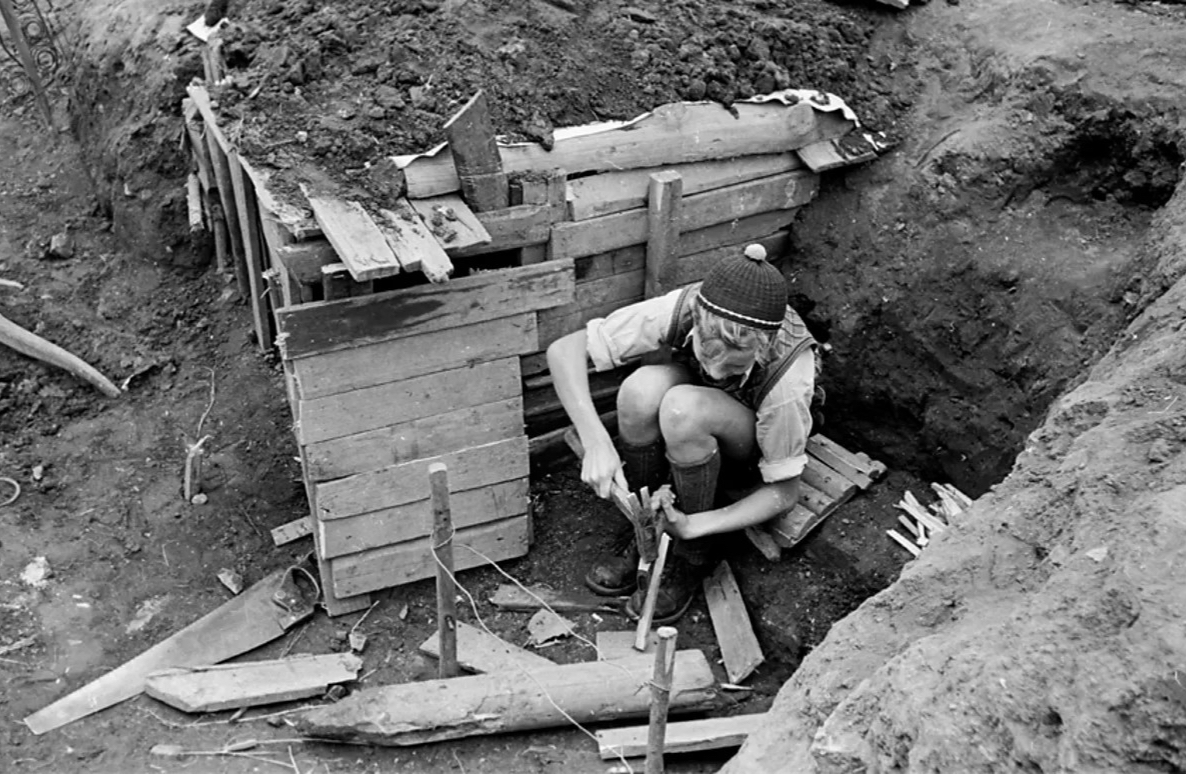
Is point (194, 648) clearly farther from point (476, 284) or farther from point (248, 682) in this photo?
point (476, 284)

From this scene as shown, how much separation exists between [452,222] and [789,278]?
205 cm

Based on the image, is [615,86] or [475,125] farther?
[615,86]

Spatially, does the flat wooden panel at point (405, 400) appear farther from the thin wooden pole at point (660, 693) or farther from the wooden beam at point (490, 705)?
the thin wooden pole at point (660, 693)

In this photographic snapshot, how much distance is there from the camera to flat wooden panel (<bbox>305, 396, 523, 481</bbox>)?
4.82 metres

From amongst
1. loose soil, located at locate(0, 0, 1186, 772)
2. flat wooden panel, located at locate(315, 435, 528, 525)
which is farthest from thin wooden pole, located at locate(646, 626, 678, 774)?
flat wooden panel, located at locate(315, 435, 528, 525)

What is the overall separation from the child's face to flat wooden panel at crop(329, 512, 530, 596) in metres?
1.27

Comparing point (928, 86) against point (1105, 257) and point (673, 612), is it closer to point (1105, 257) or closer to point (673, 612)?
point (1105, 257)

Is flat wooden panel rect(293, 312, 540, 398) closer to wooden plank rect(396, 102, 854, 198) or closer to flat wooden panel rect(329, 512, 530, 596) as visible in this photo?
wooden plank rect(396, 102, 854, 198)

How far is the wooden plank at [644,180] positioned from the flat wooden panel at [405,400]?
2.69 ft

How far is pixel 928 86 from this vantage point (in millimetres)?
5930

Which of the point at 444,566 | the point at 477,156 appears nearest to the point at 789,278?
the point at 477,156

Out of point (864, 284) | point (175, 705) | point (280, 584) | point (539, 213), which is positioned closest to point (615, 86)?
point (539, 213)

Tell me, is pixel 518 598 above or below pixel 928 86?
below

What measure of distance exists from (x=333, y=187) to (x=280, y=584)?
189 centimetres
